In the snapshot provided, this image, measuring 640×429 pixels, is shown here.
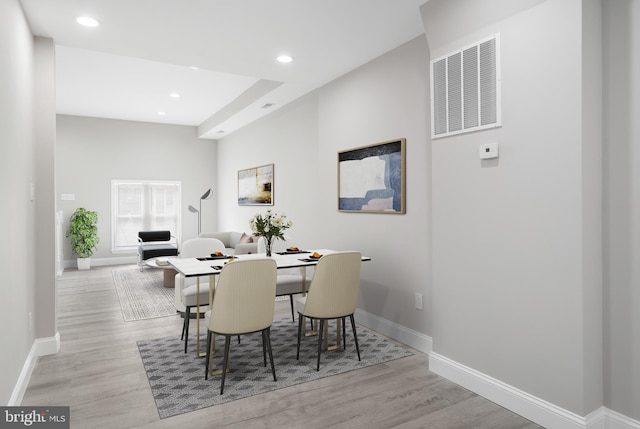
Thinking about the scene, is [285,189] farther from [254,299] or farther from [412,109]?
[254,299]

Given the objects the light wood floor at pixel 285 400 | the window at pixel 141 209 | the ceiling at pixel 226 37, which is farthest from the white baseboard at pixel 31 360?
the window at pixel 141 209

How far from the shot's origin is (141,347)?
3525 mm

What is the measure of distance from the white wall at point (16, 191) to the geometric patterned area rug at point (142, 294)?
1484mm

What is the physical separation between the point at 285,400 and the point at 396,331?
4.89 feet

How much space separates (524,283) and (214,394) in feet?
6.76

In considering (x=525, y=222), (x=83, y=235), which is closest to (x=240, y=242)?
(x=83, y=235)

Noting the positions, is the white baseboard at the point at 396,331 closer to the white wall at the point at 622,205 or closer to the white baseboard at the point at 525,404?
the white baseboard at the point at 525,404

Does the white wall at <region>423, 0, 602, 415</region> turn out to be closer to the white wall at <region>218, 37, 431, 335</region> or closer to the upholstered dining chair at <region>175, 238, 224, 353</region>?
the white wall at <region>218, 37, 431, 335</region>

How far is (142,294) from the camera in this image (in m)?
5.64

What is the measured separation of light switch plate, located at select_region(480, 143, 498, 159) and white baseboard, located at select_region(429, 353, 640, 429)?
142 centimetres

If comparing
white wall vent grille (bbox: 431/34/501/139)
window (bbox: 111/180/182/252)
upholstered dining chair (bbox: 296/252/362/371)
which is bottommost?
upholstered dining chair (bbox: 296/252/362/371)

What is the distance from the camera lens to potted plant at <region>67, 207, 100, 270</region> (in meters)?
7.70

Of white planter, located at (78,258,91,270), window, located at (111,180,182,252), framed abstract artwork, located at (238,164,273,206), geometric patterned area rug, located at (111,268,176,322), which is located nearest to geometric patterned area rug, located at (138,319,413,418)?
geometric patterned area rug, located at (111,268,176,322)

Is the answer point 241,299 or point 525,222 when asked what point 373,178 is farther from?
point 241,299
